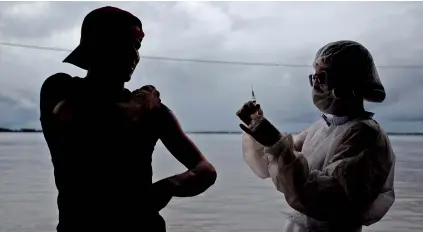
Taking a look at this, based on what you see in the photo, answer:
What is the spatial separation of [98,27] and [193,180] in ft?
1.39

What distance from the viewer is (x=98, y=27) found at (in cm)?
153

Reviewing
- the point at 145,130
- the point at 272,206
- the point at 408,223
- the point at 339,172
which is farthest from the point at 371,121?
the point at 272,206

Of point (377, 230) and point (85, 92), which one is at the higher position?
point (85, 92)

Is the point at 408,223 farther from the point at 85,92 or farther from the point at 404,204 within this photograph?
the point at 85,92

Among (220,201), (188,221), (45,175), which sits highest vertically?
(188,221)

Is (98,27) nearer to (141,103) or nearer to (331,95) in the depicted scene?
(141,103)

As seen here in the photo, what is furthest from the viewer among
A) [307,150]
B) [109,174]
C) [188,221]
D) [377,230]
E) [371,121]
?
[188,221]

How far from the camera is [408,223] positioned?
7059mm

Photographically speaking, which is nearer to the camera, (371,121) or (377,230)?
(371,121)

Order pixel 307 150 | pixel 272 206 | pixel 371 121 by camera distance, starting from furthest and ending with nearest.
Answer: pixel 272 206 < pixel 307 150 < pixel 371 121

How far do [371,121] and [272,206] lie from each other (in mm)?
7057

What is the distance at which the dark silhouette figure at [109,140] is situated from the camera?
4.93ft

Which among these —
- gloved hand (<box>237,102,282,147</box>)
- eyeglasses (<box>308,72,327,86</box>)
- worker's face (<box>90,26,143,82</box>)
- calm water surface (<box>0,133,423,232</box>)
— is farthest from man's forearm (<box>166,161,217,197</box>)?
calm water surface (<box>0,133,423,232</box>)

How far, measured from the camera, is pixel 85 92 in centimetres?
156
